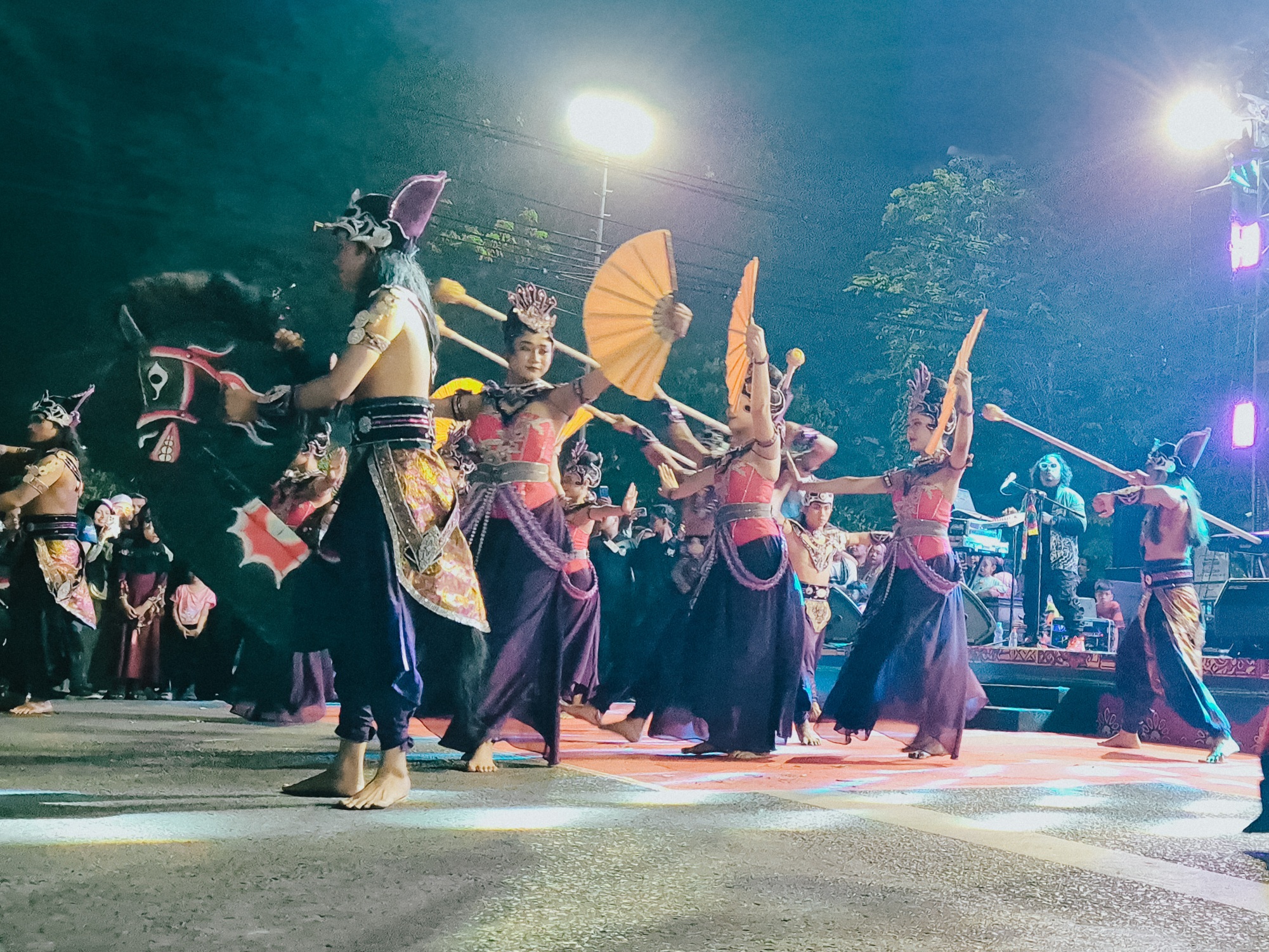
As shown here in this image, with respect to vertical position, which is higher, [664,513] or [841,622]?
[664,513]

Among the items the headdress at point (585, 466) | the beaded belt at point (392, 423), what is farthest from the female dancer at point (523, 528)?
the headdress at point (585, 466)

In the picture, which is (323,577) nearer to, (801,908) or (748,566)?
(801,908)

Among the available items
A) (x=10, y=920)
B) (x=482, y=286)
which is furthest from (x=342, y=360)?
(x=482, y=286)

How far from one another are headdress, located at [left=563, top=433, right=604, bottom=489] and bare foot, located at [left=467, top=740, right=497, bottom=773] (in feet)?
9.05

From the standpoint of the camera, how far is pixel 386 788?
3.23 metres

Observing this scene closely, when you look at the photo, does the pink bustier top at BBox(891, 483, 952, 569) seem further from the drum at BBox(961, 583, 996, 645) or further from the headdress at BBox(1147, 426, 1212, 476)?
the drum at BBox(961, 583, 996, 645)

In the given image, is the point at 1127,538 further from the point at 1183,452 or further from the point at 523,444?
the point at 523,444

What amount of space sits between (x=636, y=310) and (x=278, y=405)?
152 centimetres

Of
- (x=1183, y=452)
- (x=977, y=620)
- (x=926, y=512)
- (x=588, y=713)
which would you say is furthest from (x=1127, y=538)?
(x=588, y=713)

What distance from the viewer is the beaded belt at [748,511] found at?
5.58 m

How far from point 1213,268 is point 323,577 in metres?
16.3

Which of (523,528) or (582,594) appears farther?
(582,594)

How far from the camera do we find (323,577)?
11.1 ft

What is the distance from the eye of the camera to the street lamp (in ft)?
41.3
